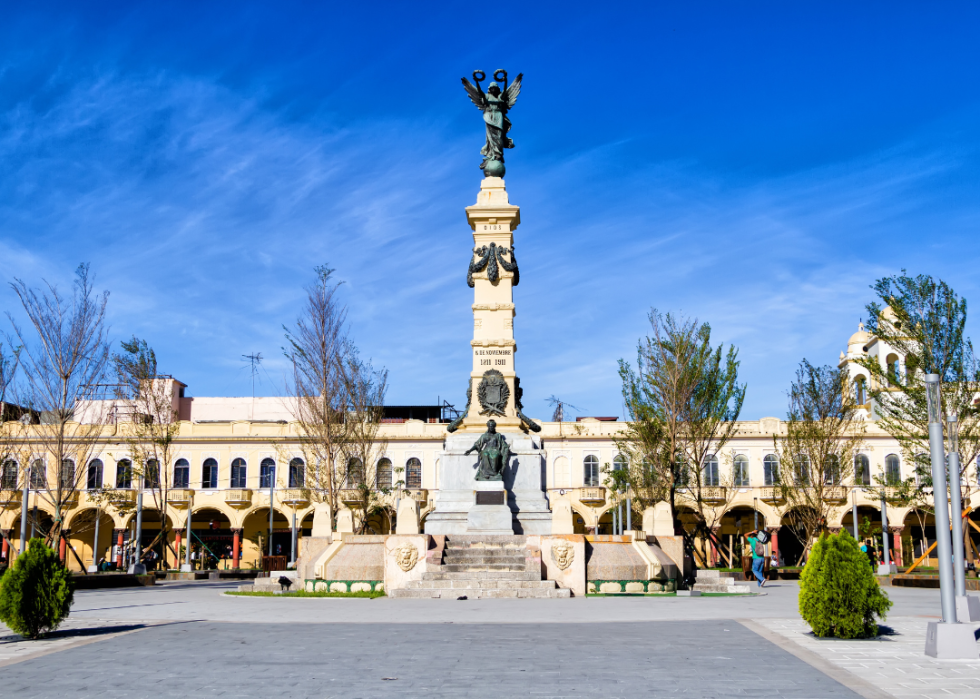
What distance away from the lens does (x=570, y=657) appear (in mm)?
9875

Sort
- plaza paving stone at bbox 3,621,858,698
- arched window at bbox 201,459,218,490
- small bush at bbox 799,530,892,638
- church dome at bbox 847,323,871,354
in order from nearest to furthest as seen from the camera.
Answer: plaza paving stone at bbox 3,621,858,698 < small bush at bbox 799,530,892,638 < arched window at bbox 201,459,218,490 < church dome at bbox 847,323,871,354

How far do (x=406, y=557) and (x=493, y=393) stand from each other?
21.2ft

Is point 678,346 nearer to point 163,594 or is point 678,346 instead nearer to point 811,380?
point 811,380

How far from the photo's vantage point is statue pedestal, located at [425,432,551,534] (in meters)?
24.0

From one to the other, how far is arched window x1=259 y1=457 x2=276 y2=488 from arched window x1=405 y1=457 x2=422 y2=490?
7.84 meters

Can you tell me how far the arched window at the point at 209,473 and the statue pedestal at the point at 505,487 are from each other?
35.5 meters

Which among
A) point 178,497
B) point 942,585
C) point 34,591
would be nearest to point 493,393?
point 34,591

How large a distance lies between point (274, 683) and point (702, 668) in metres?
3.94

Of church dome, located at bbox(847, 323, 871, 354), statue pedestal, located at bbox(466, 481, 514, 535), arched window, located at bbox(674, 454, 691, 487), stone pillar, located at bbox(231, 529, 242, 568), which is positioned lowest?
stone pillar, located at bbox(231, 529, 242, 568)

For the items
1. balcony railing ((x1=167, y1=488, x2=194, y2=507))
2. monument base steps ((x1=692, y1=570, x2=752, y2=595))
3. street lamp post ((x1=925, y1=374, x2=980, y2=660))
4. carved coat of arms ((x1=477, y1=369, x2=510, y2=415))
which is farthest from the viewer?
balcony railing ((x1=167, y1=488, x2=194, y2=507))

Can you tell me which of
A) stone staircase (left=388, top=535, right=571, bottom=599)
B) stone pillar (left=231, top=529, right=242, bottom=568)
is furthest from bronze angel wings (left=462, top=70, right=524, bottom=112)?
stone pillar (left=231, top=529, right=242, bottom=568)

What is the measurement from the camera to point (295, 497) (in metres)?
54.8

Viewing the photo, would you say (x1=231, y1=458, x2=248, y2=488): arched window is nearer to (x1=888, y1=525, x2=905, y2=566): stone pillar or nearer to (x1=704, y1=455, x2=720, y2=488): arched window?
(x1=704, y1=455, x2=720, y2=488): arched window

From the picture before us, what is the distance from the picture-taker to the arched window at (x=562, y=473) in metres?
56.2
